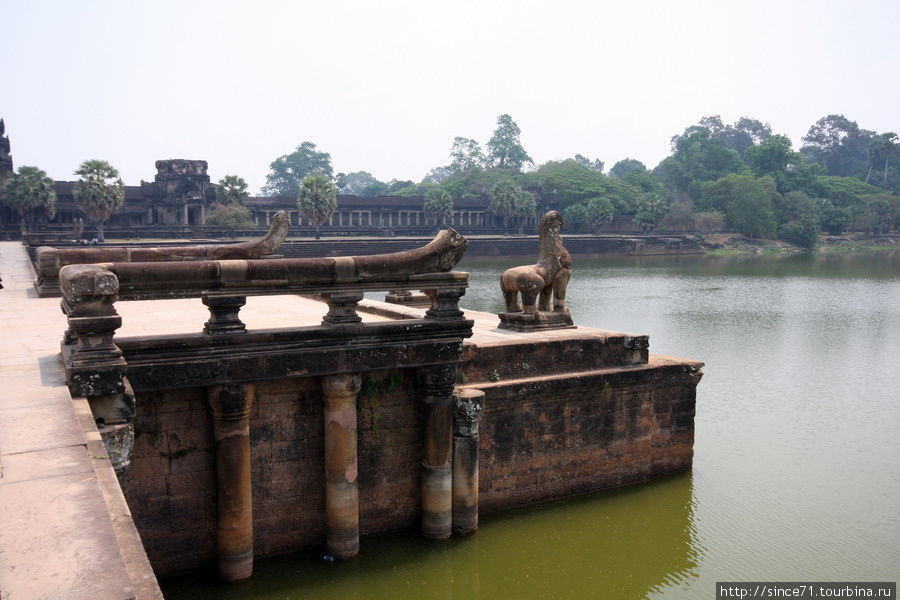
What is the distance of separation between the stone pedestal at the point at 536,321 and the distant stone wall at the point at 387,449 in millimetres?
1514

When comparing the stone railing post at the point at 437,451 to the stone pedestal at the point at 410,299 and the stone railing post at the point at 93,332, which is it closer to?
the stone railing post at the point at 93,332

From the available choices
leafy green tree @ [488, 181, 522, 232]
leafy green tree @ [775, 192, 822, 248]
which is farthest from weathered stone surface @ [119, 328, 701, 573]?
leafy green tree @ [775, 192, 822, 248]

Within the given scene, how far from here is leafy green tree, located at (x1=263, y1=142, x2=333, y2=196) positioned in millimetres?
133750

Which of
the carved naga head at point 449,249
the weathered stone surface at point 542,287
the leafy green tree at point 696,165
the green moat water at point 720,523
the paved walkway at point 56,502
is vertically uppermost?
the leafy green tree at point 696,165

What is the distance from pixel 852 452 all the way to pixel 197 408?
10514mm

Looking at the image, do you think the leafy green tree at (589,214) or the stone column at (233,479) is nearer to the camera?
the stone column at (233,479)

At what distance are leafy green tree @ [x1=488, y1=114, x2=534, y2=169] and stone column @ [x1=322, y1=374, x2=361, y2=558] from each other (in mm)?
129989

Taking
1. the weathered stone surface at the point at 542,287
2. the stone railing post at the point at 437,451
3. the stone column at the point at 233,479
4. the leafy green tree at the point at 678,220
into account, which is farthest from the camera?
the leafy green tree at the point at 678,220

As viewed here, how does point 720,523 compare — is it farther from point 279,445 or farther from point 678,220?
point 678,220

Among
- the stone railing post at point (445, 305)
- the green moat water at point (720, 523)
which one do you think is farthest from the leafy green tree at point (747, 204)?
the stone railing post at point (445, 305)

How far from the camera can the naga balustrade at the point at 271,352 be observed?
553 centimetres

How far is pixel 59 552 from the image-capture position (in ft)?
10.4

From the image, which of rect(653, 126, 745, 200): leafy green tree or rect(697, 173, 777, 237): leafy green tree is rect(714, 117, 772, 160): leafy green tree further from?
rect(697, 173, 777, 237): leafy green tree

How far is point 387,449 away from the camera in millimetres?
7734
